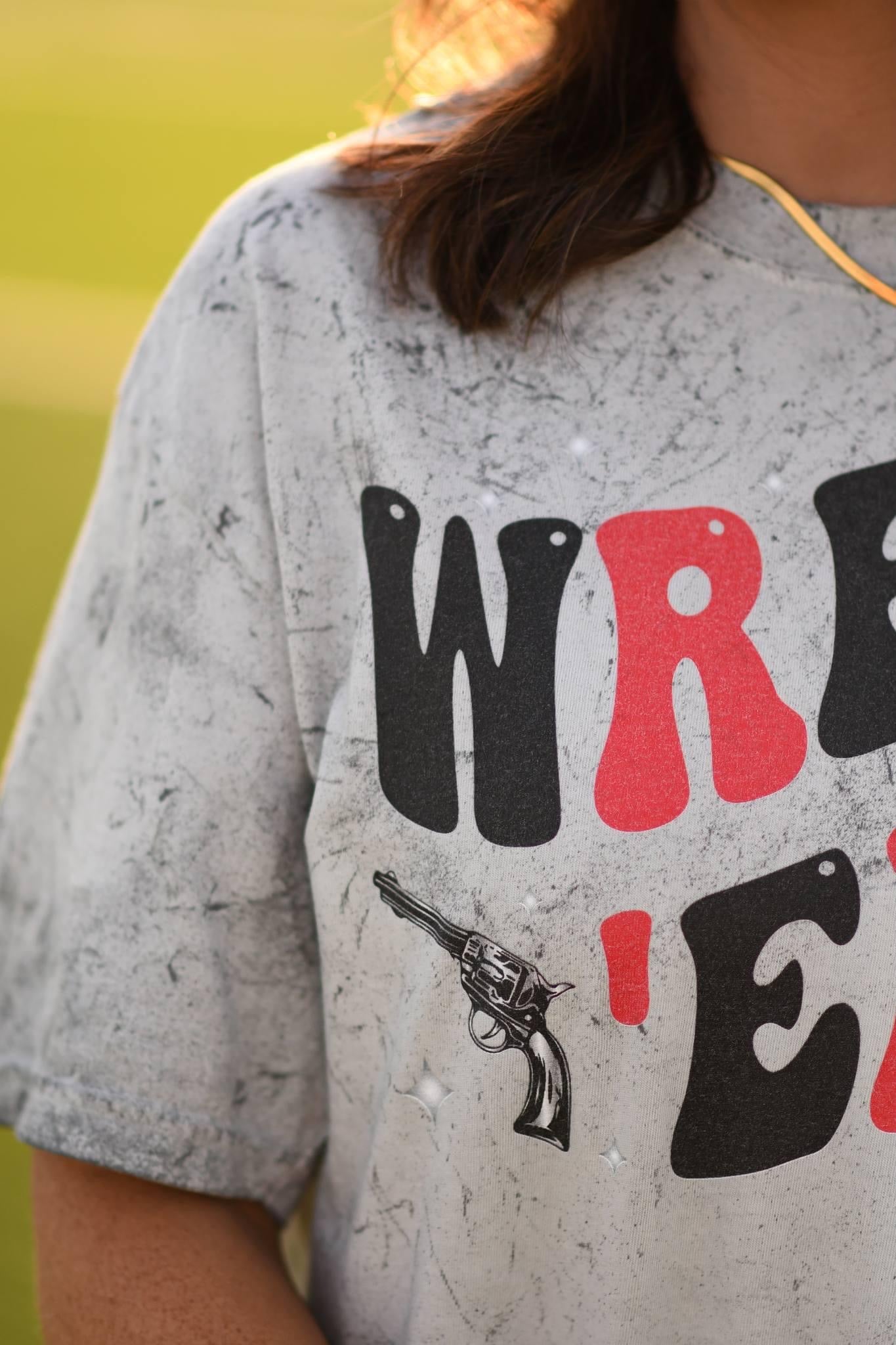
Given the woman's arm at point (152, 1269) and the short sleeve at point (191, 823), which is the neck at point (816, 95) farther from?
the woman's arm at point (152, 1269)

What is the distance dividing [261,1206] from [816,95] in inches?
26.7

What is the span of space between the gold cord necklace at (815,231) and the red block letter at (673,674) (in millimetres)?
147

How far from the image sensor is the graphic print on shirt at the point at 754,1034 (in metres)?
0.61

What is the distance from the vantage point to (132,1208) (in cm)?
71

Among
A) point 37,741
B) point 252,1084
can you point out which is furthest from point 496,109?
point 252,1084

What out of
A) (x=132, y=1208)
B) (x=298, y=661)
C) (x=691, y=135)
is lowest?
(x=132, y=1208)

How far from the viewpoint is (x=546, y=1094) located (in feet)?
2.10

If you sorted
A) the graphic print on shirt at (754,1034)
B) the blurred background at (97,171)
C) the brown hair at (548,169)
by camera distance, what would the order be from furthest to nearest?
the blurred background at (97,171) → the brown hair at (548,169) → the graphic print on shirt at (754,1034)

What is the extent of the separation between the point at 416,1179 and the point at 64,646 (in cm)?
34

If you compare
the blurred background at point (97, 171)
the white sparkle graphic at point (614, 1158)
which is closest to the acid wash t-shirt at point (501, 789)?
the white sparkle graphic at point (614, 1158)

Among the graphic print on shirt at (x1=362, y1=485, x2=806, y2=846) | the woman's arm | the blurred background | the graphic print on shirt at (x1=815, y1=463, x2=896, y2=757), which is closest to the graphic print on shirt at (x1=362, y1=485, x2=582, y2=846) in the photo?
the graphic print on shirt at (x1=362, y1=485, x2=806, y2=846)

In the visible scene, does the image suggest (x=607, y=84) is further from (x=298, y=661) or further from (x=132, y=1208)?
(x=132, y=1208)

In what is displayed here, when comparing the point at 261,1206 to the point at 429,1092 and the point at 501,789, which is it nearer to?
the point at 429,1092

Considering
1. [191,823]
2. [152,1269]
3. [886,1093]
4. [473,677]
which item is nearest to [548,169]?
[473,677]
